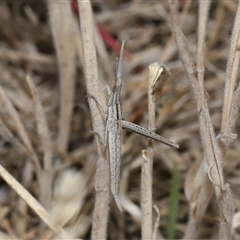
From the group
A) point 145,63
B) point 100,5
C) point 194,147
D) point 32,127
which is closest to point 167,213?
point 194,147

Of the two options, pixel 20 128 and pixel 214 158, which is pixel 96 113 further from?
pixel 20 128

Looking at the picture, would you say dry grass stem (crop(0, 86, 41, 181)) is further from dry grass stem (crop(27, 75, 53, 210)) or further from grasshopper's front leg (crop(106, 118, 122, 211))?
grasshopper's front leg (crop(106, 118, 122, 211))

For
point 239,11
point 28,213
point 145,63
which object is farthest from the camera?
point 145,63

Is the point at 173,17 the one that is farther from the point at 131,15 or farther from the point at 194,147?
the point at 131,15

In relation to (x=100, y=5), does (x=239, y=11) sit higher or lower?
lower

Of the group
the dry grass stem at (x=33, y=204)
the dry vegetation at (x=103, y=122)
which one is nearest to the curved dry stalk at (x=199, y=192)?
the dry vegetation at (x=103, y=122)

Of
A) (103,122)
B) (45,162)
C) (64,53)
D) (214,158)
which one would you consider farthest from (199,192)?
(64,53)

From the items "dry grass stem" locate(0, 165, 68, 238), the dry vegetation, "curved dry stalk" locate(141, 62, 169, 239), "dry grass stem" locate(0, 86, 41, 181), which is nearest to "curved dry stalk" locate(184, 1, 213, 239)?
the dry vegetation

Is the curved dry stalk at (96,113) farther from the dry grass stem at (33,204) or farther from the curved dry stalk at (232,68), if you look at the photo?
the curved dry stalk at (232,68)
